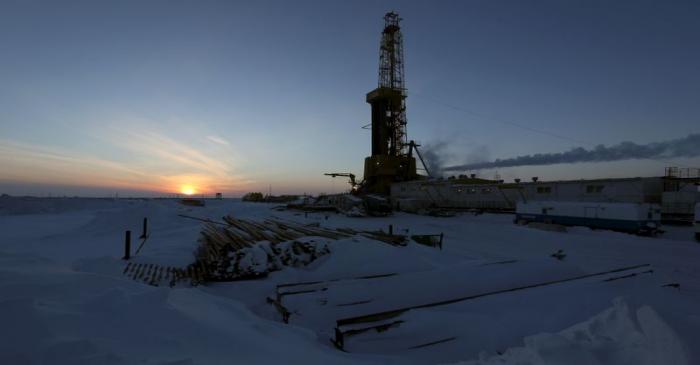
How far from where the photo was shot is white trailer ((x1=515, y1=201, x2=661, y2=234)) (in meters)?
18.7

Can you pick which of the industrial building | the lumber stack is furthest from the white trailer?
the lumber stack

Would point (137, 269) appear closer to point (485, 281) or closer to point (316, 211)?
point (485, 281)

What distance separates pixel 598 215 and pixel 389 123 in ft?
114

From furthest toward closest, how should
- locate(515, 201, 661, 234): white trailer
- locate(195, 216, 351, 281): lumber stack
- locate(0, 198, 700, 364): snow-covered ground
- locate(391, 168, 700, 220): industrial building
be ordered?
locate(391, 168, 700, 220): industrial building < locate(515, 201, 661, 234): white trailer < locate(195, 216, 351, 281): lumber stack < locate(0, 198, 700, 364): snow-covered ground

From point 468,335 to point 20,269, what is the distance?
6850 millimetres

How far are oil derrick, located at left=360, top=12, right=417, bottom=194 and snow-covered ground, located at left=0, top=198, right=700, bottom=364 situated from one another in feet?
130

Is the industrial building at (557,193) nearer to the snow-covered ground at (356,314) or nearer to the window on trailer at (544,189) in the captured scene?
the window on trailer at (544,189)

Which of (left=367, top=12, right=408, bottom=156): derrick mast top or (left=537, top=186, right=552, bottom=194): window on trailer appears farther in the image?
(left=367, top=12, right=408, bottom=156): derrick mast top

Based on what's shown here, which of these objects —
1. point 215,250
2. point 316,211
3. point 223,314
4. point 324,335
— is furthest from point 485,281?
point 316,211

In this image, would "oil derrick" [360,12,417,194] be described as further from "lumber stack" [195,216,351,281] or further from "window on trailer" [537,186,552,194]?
"lumber stack" [195,216,351,281]

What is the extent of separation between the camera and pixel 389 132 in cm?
5175

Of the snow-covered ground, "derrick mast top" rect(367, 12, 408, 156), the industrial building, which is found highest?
"derrick mast top" rect(367, 12, 408, 156)

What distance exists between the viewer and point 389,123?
51688 mm

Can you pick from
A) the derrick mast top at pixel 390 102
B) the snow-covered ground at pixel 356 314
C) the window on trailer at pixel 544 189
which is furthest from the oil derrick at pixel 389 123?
the snow-covered ground at pixel 356 314
